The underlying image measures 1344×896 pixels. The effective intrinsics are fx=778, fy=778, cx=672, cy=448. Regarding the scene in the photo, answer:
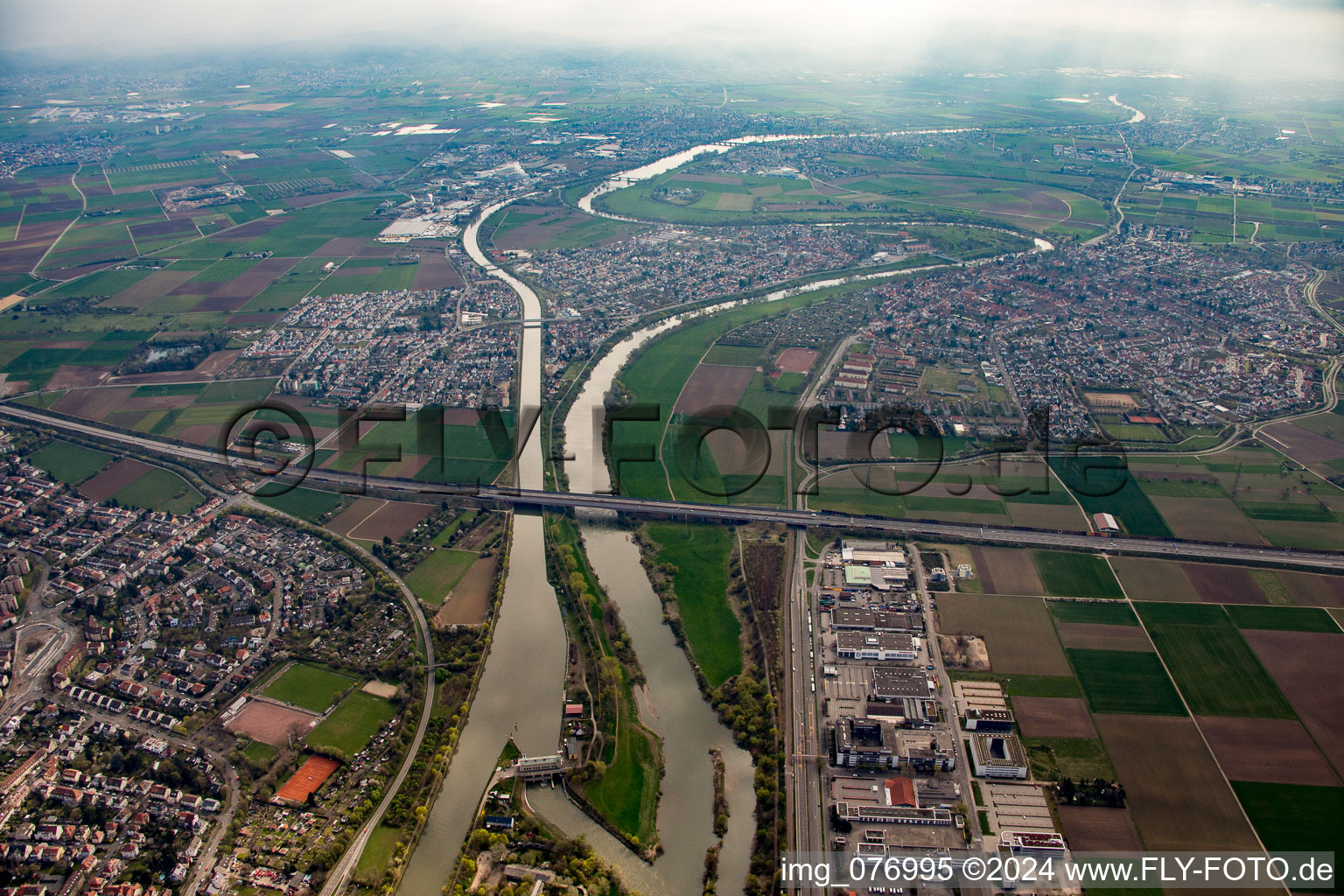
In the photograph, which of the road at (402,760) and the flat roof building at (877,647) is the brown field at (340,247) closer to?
the road at (402,760)

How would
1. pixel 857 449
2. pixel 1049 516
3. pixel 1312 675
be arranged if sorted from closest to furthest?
pixel 1312 675 < pixel 1049 516 < pixel 857 449

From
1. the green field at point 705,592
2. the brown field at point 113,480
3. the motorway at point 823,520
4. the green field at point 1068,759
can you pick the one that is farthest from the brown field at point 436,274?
the green field at point 1068,759

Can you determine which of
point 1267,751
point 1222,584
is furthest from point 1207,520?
point 1267,751

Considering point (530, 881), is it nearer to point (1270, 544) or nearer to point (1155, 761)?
point (1155, 761)

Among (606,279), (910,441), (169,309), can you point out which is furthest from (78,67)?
(910,441)

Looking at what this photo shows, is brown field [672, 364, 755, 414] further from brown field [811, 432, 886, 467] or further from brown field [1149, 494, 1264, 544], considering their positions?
brown field [1149, 494, 1264, 544]

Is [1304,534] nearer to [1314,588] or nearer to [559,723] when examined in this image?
[1314,588]
